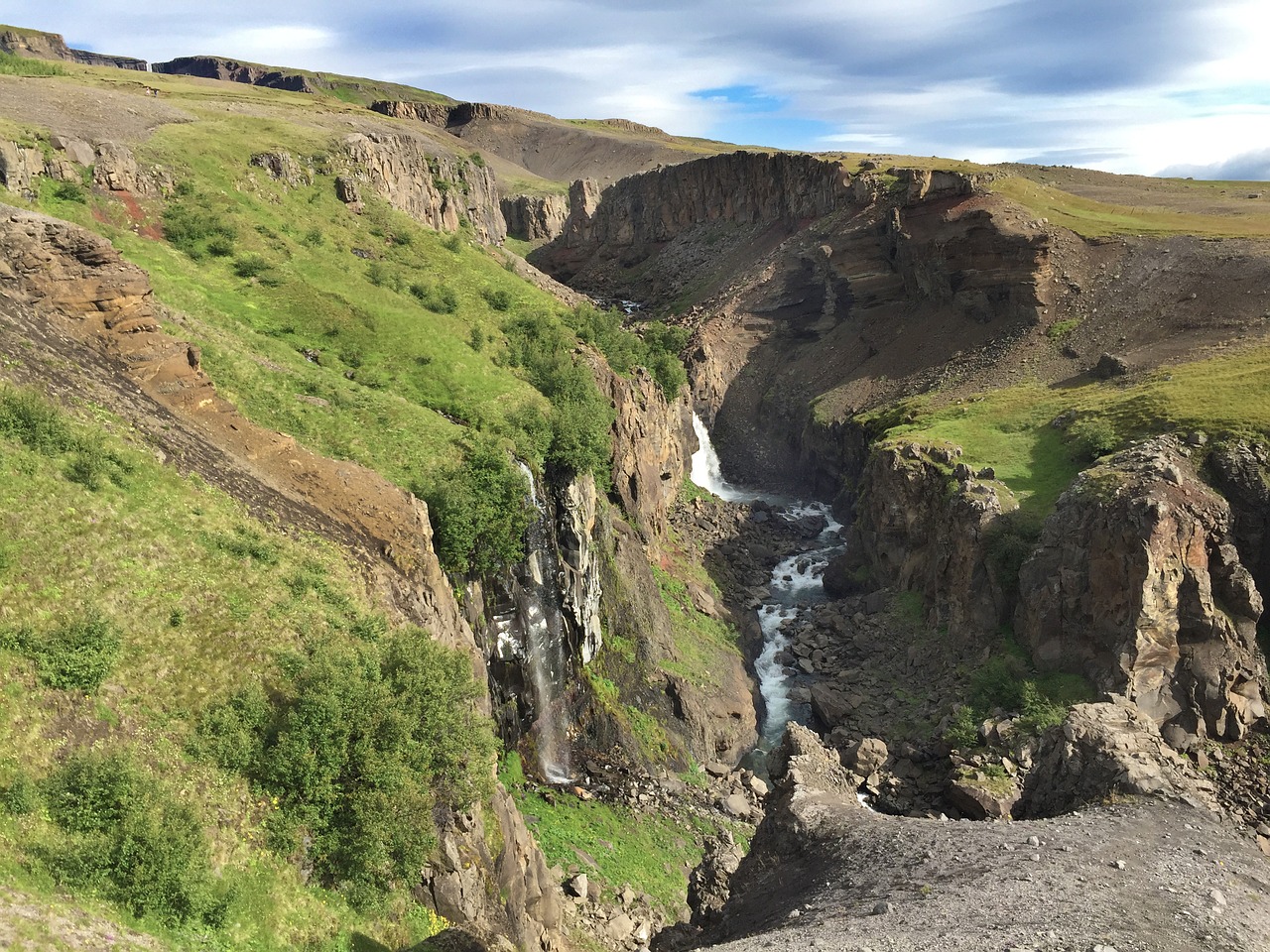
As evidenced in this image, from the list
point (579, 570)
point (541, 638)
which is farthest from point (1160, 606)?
point (541, 638)

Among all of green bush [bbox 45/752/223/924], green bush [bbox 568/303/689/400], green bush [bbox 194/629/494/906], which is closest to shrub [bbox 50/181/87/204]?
green bush [bbox 568/303/689/400]

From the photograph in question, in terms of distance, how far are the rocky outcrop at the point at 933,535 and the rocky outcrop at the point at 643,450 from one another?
13.5 meters

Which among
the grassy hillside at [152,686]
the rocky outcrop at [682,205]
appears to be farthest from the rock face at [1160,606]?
the rocky outcrop at [682,205]

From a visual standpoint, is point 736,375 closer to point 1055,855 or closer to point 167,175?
point 167,175

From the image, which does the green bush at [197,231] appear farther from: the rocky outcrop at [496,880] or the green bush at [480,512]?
the rocky outcrop at [496,880]

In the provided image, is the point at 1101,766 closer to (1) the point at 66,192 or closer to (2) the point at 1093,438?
(2) the point at 1093,438

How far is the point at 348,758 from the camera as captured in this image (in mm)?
15867

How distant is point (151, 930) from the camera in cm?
1181

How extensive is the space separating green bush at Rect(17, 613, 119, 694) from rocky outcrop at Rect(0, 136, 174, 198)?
92.6ft

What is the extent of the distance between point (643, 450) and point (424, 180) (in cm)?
3499

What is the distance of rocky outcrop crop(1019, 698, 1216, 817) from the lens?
2192cm

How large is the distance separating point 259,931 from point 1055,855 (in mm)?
17334

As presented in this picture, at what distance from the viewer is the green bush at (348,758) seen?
1495 centimetres

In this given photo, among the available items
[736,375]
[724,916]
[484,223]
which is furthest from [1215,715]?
[484,223]
